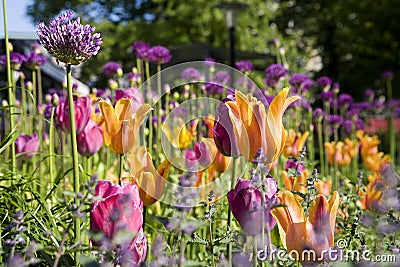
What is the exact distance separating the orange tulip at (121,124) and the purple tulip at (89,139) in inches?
19.5

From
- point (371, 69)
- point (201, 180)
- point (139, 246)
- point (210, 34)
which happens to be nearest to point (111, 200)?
point (139, 246)

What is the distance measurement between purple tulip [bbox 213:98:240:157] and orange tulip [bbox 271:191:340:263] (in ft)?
0.56

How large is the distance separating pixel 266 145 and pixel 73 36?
376 millimetres

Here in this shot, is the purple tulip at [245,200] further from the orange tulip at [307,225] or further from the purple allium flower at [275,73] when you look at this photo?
the purple allium flower at [275,73]

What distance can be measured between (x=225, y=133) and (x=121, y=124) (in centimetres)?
24

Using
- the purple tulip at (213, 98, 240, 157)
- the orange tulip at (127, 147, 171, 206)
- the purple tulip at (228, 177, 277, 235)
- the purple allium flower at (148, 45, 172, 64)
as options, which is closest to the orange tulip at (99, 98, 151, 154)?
the orange tulip at (127, 147, 171, 206)

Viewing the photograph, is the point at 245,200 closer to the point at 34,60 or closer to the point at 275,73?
the point at 34,60

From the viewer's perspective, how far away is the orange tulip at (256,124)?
40.1 inches

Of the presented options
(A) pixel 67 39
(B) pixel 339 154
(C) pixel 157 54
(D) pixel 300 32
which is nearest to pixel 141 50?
(C) pixel 157 54

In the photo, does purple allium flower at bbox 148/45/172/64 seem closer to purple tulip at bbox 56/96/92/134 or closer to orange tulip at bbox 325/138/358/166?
purple tulip at bbox 56/96/92/134

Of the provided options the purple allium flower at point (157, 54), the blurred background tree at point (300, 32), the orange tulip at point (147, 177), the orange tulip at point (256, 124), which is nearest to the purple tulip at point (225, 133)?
the orange tulip at point (256, 124)

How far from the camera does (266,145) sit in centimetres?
103

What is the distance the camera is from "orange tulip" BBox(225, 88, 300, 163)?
1.02 meters

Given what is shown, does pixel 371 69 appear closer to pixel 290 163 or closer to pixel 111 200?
pixel 290 163
